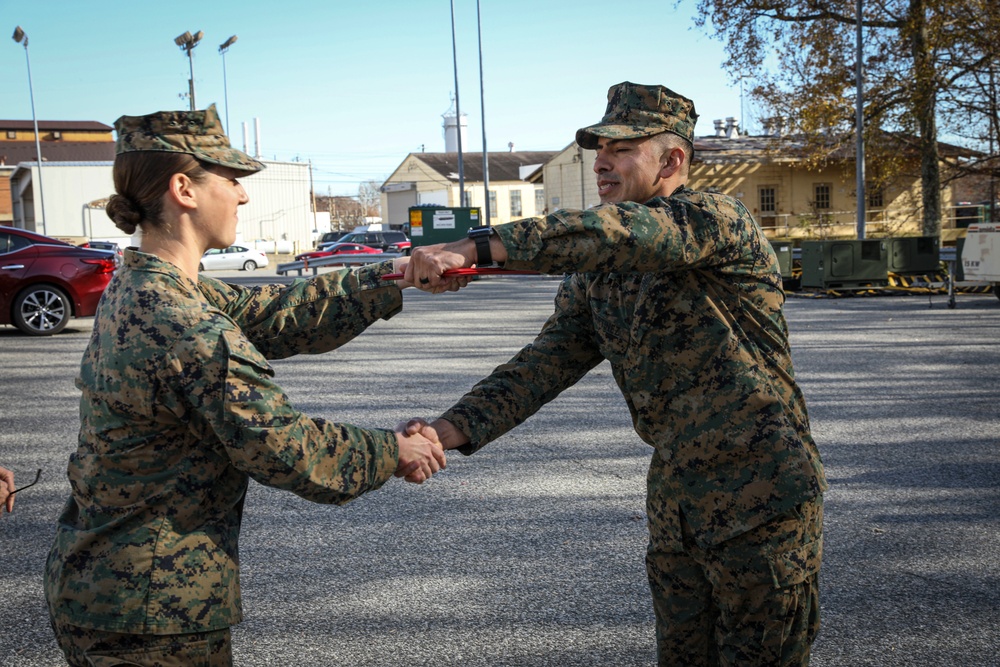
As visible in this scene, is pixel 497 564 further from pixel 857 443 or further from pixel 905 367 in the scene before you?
pixel 905 367

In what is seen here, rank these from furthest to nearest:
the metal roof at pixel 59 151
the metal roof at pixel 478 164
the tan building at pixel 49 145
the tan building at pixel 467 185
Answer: the metal roof at pixel 59 151, the metal roof at pixel 478 164, the tan building at pixel 467 185, the tan building at pixel 49 145

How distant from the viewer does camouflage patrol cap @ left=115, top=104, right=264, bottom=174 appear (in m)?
2.48

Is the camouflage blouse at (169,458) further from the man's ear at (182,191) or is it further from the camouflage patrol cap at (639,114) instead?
the camouflage patrol cap at (639,114)

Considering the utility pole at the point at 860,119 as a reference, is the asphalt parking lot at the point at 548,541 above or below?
below

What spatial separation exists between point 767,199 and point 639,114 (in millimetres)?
44495

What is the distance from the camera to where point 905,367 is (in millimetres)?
10875

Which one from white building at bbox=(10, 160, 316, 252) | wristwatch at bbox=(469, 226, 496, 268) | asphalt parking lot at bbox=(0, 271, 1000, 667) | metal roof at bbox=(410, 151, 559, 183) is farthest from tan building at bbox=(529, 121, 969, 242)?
wristwatch at bbox=(469, 226, 496, 268)

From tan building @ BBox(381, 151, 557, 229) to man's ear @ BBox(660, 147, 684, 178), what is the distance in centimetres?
6578

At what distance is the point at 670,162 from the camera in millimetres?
2967

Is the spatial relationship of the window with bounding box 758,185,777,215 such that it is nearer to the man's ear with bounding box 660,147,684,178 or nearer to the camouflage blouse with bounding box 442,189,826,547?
the man's ear with bounding box 660,147,684,178

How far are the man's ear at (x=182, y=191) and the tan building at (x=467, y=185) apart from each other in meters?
66.3

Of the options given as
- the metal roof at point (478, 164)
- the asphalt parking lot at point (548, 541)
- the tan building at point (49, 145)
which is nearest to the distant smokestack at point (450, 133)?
the metal roof at point (478, 164)

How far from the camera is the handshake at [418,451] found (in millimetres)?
2727

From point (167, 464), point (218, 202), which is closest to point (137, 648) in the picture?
point (167, 464)
